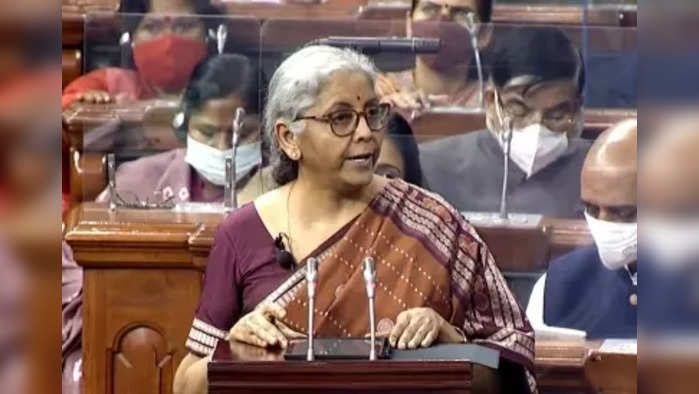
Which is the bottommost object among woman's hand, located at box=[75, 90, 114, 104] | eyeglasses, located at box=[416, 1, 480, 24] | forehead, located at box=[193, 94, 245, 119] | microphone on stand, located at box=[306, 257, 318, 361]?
microphone on stand, located at box=[306, 257, 318, 361]

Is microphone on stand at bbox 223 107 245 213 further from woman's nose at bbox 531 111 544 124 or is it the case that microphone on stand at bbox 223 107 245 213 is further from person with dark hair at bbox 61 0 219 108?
woman's nose at bbox 531 111 544 124

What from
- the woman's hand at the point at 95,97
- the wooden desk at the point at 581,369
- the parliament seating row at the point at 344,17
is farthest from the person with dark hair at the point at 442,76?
the wooden desk at the point at 581,369

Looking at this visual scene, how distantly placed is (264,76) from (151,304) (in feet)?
1.74

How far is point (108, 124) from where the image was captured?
114 inches

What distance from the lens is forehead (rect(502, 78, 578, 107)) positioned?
2766mm

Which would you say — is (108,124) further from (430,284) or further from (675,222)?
(675,222)

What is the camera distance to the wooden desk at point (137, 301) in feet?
7.93

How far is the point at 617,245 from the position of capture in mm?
2402

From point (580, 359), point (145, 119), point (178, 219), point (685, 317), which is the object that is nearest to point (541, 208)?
point (580, 359)

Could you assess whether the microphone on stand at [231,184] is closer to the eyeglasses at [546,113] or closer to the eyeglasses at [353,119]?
the eyeglasses at [546,113]

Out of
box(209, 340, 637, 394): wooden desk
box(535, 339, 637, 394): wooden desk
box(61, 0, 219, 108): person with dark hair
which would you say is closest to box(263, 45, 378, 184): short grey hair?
box(209, 340, 637, 394): wooden desk

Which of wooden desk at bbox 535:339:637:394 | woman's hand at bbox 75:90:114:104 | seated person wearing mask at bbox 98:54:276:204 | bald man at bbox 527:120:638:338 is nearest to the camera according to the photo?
wooden desk at bbox 535:339:637:394

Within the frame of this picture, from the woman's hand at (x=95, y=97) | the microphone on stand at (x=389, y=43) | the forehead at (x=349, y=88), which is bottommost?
the woman's hand at (x=95, y=97)

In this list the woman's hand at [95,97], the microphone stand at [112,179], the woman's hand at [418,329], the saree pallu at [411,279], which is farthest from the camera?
the woman's hand at [95,97]
